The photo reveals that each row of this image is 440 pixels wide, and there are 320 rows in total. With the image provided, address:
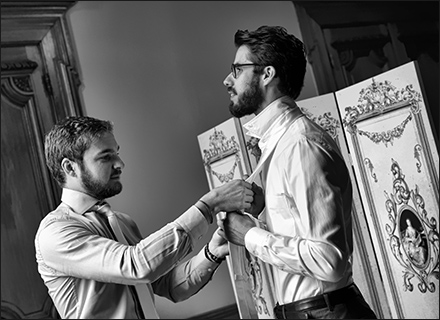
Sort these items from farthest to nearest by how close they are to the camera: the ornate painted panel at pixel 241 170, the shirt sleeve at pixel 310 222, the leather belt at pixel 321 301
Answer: the ornate painted panel at pixel 241 170 < the leather belt at pixel 321 301 < the shirt sleeve at pixel 310 222

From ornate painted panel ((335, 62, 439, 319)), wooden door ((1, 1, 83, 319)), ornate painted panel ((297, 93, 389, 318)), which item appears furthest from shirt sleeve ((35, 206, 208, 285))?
wooden door ((1, 1, 83, 319))

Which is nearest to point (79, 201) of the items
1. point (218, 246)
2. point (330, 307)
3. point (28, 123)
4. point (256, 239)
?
point (218, 246)

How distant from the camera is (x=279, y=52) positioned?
181 centimetres

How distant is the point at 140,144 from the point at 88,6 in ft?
2.88

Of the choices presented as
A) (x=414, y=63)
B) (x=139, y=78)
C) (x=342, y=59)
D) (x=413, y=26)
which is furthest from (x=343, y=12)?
(x=414, y=63)

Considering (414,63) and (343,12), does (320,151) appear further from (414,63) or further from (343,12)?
(343,12)

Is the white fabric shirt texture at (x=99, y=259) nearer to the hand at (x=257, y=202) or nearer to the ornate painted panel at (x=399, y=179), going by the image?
the hand at (x=257, y=202)

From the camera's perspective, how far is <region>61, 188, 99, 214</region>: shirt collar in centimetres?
183

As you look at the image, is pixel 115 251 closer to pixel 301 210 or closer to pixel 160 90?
pixel 301 210

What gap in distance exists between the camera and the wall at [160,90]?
12.6 ft

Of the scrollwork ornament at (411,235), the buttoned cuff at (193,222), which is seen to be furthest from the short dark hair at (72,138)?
the scrollwork ornament at (411,235)

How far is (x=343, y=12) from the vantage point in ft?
15.2

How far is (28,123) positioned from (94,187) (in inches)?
73.9

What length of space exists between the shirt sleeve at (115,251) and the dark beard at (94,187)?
13 centimetres
